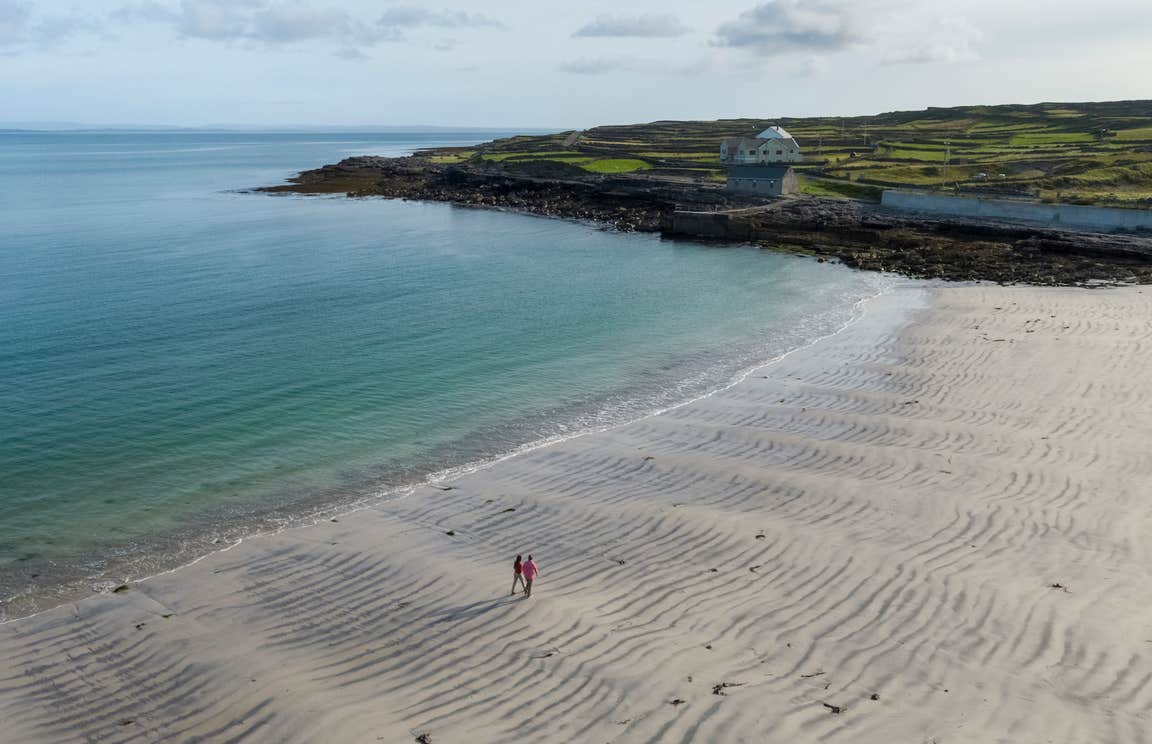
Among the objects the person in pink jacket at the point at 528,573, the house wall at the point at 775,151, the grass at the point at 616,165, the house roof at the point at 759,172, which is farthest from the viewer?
the grass at the point at 616,165

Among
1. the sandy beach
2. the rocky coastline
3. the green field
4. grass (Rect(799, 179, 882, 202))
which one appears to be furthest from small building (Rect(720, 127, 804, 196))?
the sandy beach

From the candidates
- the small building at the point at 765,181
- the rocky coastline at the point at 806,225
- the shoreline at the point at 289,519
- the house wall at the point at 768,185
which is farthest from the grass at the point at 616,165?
the shoreline at the point at 289,519

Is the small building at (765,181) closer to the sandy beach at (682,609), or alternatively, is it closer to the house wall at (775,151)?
the house wall at (775,151)

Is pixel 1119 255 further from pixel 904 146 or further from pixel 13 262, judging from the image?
pixel 13 262

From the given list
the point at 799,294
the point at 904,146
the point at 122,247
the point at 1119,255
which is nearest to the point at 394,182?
the point at 122,247

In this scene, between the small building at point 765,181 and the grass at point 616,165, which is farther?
the grass at point 616,165

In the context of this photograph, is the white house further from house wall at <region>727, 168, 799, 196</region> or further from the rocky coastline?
house wall at <region>727, 168, 799, 196</region>
